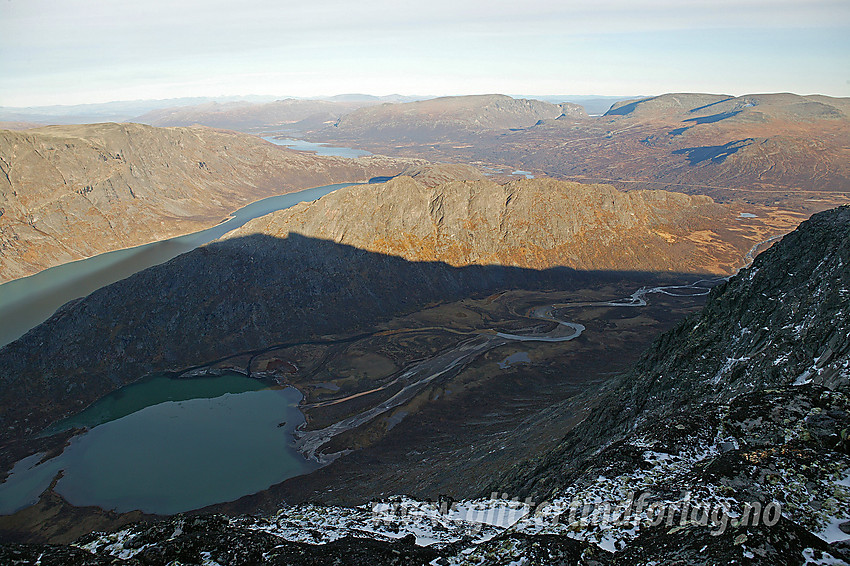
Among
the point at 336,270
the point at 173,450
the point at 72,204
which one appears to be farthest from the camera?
the point at 72,204

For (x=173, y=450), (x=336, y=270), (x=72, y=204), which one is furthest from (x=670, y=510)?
(x=72, y=204)

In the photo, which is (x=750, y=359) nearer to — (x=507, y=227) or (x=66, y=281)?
(x=507, y=227)

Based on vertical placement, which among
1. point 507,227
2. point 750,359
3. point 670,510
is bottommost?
point 750,359

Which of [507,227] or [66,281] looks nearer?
[507,227]

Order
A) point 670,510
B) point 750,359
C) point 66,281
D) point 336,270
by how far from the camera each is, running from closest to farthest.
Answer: point 670,510, point 750,359, point 336,270, point 66,281

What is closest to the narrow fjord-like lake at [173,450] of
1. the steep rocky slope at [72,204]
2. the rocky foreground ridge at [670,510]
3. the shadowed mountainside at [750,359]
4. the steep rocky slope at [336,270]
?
the steep rocky slope at [336,270]

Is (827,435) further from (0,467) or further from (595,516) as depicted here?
(0,467)
